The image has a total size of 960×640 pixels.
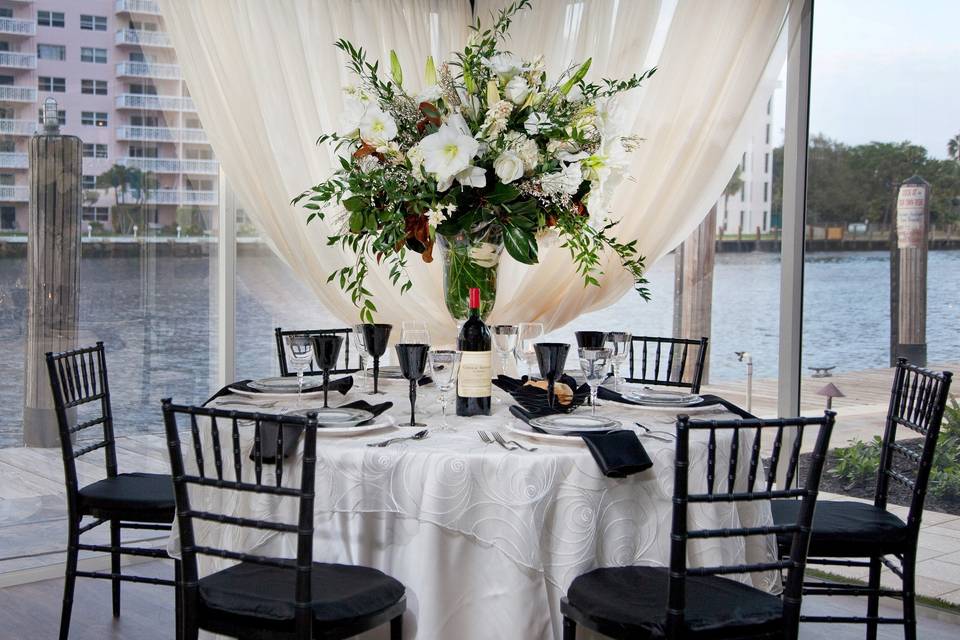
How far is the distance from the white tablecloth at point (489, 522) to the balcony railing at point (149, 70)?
228cm

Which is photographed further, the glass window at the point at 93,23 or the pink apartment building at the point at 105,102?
the glass window at the point at 93,23

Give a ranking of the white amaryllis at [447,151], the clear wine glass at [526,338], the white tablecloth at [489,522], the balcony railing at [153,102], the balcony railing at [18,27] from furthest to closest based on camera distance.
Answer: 1. the balcony railing at [153,102]
2. the balcony railing at [18,27]
3. the clear wine glass at [526,338]
4. the white amaryllis at [447,151]
5. the white tablecloth at [489,522]

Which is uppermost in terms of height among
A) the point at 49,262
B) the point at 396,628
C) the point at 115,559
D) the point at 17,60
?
the point at 17,60

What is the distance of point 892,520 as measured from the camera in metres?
2.96

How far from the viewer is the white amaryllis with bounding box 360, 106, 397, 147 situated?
264 cm

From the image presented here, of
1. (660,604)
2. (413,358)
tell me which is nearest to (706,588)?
(660,604)

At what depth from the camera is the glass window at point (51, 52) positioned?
3891mm

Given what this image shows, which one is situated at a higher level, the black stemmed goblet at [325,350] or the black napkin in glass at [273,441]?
the black stemmed goblet at [325,350]

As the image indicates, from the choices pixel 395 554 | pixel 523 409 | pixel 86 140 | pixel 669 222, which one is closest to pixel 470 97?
pixel 523 409

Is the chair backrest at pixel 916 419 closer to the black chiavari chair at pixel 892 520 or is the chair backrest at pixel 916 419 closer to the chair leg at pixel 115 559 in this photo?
the black chiavari chair at pixel 892 520

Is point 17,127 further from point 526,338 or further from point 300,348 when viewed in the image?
point 526,338

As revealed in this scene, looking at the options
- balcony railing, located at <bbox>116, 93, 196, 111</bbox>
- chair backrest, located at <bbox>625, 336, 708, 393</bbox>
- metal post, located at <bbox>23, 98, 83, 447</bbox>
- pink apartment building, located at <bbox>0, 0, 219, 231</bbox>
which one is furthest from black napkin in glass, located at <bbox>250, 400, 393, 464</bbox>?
balcony railing, located at <bbox>116, 93, 196, 111</bbox>

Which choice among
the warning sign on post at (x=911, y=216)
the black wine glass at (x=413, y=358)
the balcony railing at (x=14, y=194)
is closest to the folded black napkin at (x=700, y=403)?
the black wine glass at (x=413, y=358)

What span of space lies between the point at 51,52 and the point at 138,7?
385 mm
